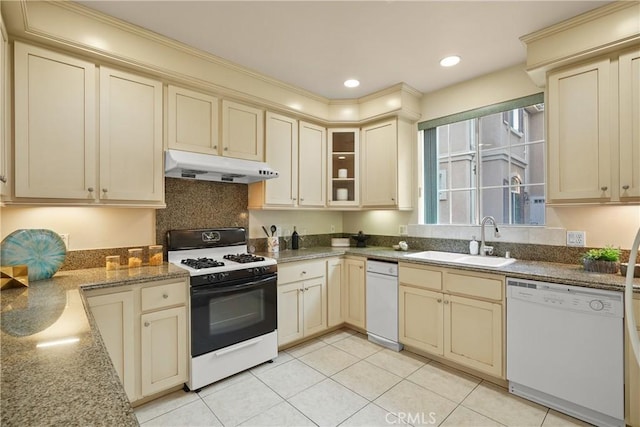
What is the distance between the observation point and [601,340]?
1.87 meters

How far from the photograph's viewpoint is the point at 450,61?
2.69m

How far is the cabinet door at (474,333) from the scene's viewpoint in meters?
2.31

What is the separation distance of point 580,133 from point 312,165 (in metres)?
2.30

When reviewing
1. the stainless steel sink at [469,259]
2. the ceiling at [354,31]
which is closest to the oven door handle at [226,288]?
the stainless steel sink at [469,259]

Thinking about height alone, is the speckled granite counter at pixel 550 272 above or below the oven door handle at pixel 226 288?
above

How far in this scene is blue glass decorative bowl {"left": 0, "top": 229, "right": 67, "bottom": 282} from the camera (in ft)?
6.14

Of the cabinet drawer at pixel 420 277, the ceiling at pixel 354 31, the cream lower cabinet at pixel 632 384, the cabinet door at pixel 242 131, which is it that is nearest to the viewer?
the cream lower cabinet at pixel 632 384

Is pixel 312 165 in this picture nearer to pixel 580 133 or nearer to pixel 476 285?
pixel 476 285

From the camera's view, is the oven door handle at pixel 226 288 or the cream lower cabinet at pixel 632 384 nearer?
the cream lower cabinet at pixel 632 384

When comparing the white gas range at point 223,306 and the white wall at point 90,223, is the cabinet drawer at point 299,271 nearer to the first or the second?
the white gas range at point 223,306

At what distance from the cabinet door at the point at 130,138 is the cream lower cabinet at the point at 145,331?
27.0 inches

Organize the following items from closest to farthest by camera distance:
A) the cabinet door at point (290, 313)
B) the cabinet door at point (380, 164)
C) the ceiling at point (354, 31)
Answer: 1. the ceiling at point (354, 31)
2. the cabinet door at point (290, 313)
3. the cabinet door at point (380, 164)

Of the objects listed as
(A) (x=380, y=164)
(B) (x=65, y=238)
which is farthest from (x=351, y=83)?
(B) (x=65, y=238)

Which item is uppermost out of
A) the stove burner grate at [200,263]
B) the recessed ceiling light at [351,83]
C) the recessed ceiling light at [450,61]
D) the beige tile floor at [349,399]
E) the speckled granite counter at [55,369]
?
the recessed ceiling light at [351,83]
